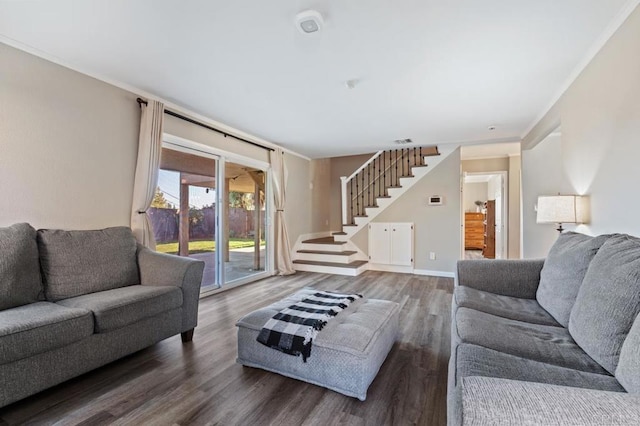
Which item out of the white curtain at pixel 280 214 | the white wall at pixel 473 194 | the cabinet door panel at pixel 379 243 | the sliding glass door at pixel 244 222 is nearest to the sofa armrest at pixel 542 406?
the sliding glass door at pixel 244 222

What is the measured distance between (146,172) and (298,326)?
239 cm

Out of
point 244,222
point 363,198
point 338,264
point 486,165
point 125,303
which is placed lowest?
point 338,264

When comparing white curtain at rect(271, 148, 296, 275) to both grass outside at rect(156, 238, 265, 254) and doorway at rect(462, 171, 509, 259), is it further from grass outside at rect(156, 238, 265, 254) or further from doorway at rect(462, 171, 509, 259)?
doorway at rect(462, 171, 509, 259)

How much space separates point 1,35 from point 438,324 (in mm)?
4420

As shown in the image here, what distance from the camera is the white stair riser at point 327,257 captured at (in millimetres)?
5867

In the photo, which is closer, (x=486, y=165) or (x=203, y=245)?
(x=203, y=245)

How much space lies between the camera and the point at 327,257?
5949mm

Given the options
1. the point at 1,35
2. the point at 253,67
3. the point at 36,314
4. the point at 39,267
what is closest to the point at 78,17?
the point at 1,35

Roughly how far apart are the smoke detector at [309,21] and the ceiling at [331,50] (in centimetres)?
4

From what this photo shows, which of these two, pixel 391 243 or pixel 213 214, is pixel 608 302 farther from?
pixel 391 243

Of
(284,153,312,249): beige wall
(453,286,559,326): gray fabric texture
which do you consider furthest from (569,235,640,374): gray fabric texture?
(284,153,312,249): beige wall

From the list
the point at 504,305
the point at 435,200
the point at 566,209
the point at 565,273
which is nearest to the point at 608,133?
the point at 566,209

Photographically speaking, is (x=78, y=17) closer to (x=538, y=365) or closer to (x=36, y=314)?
(x=36, y=314)

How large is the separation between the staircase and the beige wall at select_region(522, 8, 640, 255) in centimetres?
275
